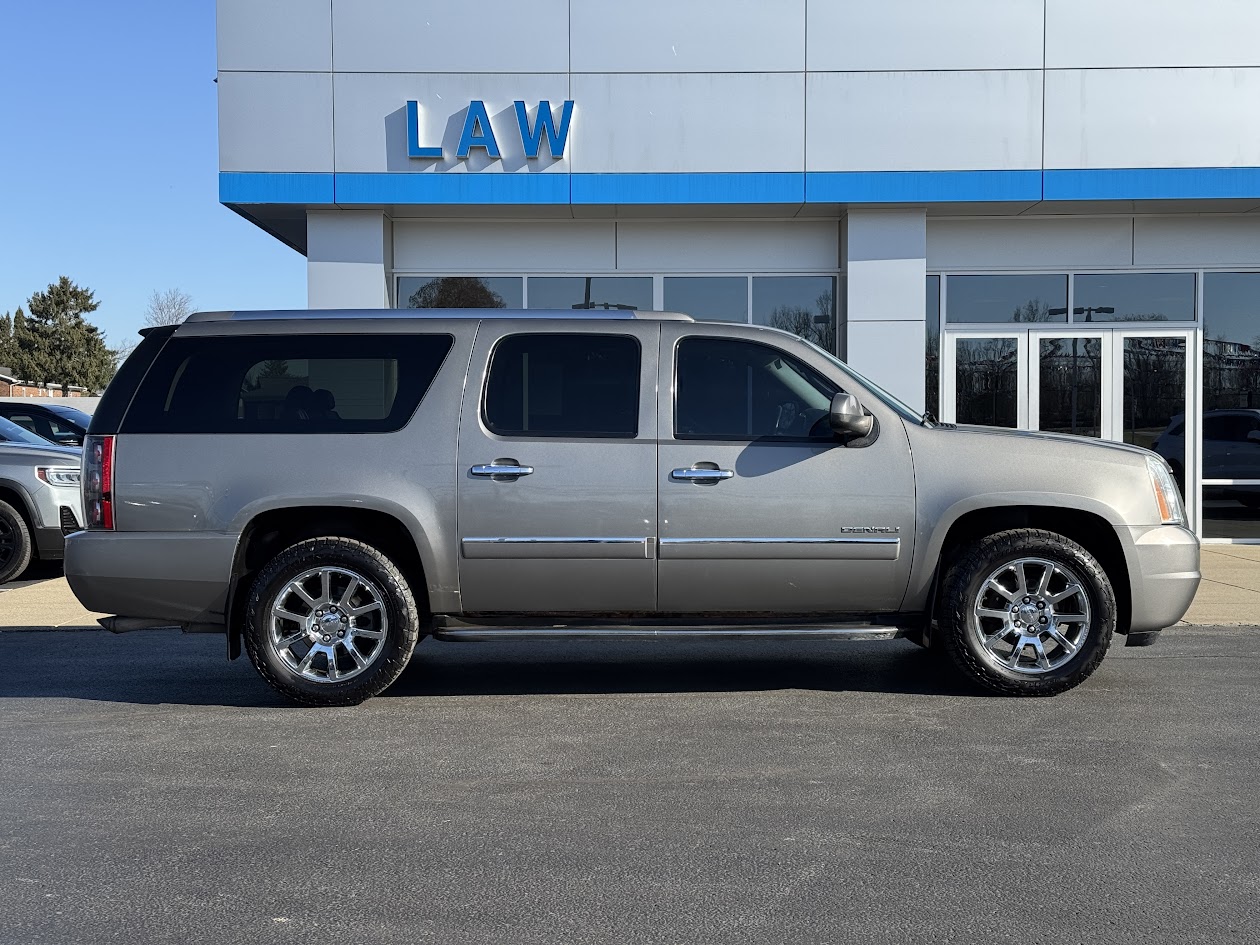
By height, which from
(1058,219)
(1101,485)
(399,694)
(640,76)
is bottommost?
(399,694)

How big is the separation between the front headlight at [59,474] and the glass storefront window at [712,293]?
6611 millimetres

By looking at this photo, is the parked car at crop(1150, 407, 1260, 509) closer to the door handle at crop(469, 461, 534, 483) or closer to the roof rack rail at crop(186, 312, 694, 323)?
the roof rack rail at crop(186, 312, 694, 323)

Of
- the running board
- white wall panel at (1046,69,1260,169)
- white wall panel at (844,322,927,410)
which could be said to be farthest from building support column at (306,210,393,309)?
the running board

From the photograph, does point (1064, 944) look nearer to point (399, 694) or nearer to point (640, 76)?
point (399, 694)

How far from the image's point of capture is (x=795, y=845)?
168 inches

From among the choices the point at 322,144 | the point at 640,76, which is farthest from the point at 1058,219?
the point at 322,144

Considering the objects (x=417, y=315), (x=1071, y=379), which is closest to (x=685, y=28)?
(x=1071, y=379)

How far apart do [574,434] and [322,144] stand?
835cm

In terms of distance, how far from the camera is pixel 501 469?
630 cm

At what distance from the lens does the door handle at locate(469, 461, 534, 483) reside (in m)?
6.30

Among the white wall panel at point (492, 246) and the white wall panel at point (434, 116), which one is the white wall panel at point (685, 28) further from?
the white wall panel at point (492, 246)

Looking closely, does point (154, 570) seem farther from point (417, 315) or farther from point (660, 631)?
point (660, 631)

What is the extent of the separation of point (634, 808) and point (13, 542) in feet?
28.5

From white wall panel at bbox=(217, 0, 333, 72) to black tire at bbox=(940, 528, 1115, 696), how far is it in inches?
388
